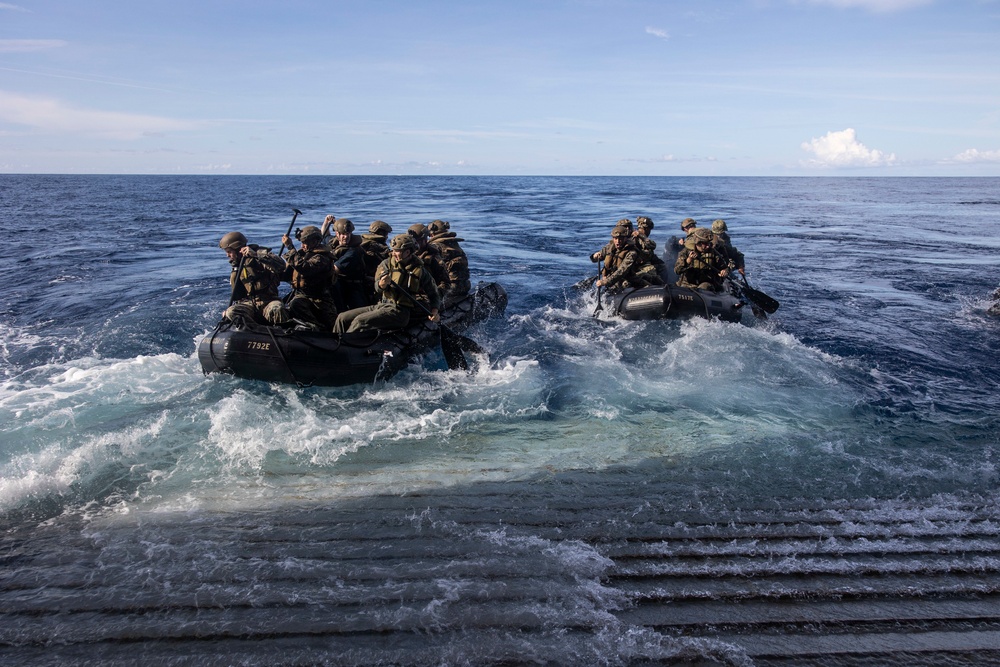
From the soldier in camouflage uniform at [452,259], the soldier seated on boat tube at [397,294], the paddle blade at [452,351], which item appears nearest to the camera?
the soldier seated on boat tube at [397,294]

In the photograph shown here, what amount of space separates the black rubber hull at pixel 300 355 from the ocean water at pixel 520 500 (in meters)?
0.45

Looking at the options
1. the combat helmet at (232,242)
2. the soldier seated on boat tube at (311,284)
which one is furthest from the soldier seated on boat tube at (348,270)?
the combat helmet at (232,242)

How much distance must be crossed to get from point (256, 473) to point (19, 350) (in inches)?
327

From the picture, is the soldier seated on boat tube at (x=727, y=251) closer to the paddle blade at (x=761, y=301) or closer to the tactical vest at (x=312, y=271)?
the paddle blade at (x=761, y=301)

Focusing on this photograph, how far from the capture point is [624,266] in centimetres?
1442

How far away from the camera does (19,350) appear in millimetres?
12516

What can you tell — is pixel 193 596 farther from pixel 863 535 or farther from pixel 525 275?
pixel 525 275

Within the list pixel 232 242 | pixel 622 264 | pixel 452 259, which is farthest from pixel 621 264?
pixel 232 242

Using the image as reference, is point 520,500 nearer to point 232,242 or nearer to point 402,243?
point 402,243

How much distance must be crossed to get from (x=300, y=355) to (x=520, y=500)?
4285 mm

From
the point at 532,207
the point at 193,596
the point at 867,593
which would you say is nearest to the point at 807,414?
the point at 867,593

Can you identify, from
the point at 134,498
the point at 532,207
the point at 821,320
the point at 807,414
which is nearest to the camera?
the point at 134,498

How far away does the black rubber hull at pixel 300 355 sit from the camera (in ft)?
30.6

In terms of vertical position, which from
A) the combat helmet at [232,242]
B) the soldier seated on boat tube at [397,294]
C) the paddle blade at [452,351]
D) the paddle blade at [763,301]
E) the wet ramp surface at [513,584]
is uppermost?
the combat helmet at [232,242]
